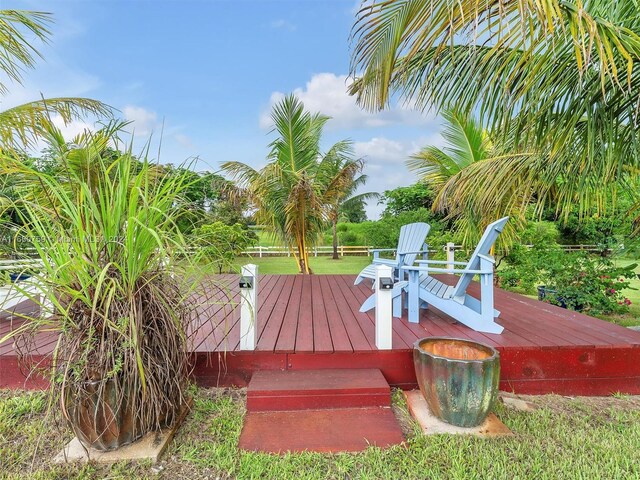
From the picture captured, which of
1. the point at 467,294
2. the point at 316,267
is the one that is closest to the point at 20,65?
the point at 467,294

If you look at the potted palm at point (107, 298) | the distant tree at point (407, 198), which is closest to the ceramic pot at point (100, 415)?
the potted palm at point (107, 298)

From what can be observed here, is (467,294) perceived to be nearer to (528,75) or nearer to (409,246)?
(409,246)

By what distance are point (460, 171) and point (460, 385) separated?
4439 millimetres

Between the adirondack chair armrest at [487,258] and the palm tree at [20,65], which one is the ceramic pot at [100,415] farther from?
the palm tree at [20,65]

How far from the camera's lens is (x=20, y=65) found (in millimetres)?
3889

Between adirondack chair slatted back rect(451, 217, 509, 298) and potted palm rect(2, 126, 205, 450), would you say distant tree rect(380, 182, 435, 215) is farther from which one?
potted palm rect(2, 126, 205, 450)

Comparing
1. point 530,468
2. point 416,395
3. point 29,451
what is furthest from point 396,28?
point 29,451

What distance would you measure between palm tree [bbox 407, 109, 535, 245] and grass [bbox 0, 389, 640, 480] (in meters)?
3.27

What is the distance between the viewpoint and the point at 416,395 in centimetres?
222

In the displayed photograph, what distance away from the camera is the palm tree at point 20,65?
11.7 ft

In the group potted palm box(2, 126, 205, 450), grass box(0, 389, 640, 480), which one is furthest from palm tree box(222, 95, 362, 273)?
grass box(0, 389, 640, 480)

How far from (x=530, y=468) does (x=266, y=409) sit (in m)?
1.42

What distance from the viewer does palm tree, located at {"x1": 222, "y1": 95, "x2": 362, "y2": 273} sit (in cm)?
665

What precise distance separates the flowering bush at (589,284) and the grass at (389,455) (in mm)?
3059
